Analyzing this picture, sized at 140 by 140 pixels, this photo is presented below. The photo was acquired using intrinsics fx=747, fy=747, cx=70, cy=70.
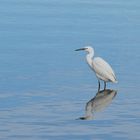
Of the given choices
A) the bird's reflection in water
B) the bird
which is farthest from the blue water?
the bird

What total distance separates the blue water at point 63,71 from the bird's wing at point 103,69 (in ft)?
0.82

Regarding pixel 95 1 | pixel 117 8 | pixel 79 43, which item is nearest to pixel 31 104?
pixel 79 43

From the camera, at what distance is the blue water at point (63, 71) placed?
11789 millimetres

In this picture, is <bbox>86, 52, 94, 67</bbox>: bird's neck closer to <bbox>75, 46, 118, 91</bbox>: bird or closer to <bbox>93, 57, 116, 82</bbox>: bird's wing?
<bbox>75, 46, 118, 91</bbox>: bird

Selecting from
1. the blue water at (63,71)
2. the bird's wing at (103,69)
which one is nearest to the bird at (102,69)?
the bird's wing at (103,69)

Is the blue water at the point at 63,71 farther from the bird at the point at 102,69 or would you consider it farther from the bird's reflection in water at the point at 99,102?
the bird at the point at 102,69

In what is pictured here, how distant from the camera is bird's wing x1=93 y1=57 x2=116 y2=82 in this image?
50.1 feet

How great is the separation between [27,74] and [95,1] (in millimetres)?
15692

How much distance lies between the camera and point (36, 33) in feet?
72.5

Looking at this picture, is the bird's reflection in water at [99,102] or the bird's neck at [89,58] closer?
the bird's reflection in water at [99,102]

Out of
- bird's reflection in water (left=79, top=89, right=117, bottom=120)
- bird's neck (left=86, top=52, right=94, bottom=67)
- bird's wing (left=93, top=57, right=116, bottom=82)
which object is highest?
bird's neck (left=86, top=52, right=94, bottom=67)

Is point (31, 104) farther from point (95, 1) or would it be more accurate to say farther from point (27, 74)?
point (95, 1)

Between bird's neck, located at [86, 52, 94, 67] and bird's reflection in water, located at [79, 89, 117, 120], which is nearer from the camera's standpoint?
bird's reflection in water, located at [79, 89, 117, 120]

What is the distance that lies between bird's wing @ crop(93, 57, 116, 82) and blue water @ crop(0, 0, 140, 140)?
0.82ft
